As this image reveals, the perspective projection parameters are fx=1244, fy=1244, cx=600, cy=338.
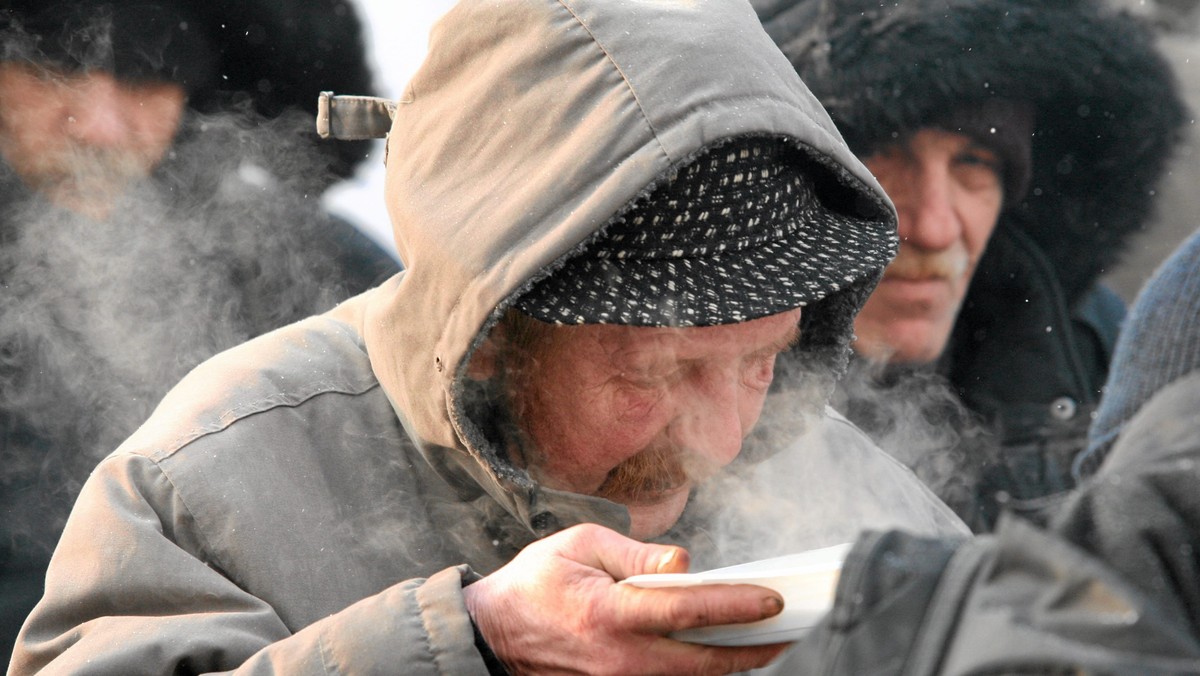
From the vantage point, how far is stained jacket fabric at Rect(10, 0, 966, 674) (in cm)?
226

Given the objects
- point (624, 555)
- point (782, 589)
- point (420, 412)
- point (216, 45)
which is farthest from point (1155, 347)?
point (216, 45)

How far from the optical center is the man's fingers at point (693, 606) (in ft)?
5.25

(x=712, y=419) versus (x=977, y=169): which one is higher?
(x=712, y=419)

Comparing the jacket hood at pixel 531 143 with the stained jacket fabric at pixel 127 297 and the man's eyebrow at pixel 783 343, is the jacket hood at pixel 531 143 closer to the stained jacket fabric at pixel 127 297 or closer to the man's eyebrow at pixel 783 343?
the man's eyebrow at pixel 783 343

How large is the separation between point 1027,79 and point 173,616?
303 cm

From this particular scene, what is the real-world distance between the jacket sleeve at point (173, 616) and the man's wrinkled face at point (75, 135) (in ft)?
5.66

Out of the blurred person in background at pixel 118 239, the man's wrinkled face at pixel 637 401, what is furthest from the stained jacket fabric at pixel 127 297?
the man's wrinkled face at pixel 637 401

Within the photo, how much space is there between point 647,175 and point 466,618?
84 cm

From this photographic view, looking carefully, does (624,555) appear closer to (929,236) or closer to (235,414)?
(235,414)

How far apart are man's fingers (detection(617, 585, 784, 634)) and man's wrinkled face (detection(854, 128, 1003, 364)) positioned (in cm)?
243

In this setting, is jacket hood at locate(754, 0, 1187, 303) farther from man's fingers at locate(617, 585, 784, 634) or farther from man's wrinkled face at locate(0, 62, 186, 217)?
man's fingers at locate(617, 585, 784, 634)

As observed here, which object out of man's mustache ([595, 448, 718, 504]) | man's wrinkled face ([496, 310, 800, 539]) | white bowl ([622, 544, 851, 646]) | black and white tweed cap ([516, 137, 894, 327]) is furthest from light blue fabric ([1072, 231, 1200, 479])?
man's mustache ([595, 448, 718, 504])

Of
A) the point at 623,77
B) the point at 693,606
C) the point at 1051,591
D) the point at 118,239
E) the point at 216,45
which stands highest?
the point at 1051,591

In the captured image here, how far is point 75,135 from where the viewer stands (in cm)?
396
